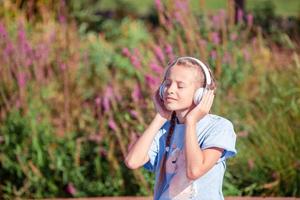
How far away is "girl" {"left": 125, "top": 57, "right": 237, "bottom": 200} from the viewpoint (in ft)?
12.0

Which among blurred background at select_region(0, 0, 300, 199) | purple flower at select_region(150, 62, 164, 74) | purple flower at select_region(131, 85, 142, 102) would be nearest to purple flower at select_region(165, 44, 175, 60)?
blurred background at select_region(0, 0, 300, 199)

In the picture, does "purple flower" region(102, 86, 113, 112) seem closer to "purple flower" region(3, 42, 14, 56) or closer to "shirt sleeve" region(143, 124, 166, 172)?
"purple flower" region(3, 42, 14, 56)

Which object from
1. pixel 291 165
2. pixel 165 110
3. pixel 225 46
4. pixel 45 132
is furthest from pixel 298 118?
pixel 165 110

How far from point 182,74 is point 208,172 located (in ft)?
1.34

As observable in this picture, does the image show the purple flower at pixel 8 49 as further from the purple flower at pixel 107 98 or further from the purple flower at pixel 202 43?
the purple flower at pixel 202 43

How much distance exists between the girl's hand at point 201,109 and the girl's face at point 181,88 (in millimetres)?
58

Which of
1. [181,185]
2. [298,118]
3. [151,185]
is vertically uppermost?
[181,185]

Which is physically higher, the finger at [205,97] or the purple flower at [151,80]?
the finger at [205,97]

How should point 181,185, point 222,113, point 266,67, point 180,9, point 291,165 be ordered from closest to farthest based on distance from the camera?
point 181,185
point 291,165
point 222,113
point 180,9
point 266,67

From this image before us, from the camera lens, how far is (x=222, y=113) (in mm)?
7129

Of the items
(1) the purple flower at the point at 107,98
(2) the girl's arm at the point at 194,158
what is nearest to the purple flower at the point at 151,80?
(1) the purple flower at the point at 107,98

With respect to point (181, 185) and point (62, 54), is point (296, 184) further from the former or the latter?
point (181, 185)

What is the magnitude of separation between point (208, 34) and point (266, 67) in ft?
2.64

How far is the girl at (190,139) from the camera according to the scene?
144 inches
